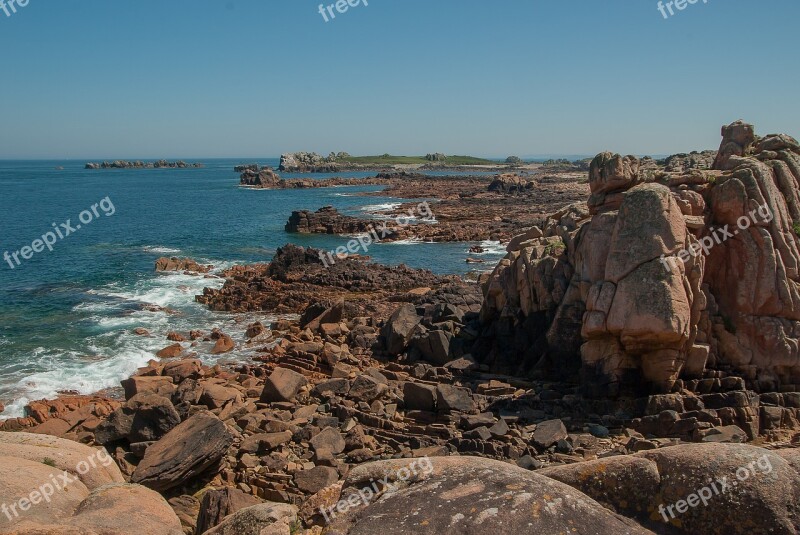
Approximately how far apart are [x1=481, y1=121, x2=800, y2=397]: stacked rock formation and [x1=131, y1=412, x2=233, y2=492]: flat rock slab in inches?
457

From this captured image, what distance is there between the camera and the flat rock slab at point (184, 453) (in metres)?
14.1

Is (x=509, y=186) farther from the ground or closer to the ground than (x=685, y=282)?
farther from the ground

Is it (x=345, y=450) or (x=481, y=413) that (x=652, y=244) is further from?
(x=345, y=450)

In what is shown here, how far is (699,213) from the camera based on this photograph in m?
20.3

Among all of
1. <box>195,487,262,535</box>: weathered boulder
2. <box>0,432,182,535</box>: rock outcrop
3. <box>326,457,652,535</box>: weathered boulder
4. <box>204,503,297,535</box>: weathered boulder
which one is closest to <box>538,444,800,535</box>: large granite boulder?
<box>326,457,652,535</box>: weathered boulder

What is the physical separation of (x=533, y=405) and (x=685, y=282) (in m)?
6.14

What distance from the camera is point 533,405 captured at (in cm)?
1942

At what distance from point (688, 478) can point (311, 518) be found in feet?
16.6

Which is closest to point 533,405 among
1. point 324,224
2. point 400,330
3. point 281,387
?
point 400,330

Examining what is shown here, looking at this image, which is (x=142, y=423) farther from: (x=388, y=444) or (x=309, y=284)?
(x=309, y=284)

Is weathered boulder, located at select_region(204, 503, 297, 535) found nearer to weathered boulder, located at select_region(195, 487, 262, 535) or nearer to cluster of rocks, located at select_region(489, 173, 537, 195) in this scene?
weathered boulder, located at select_region(195, 487, 262, 535)

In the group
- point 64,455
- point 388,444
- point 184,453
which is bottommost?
point 388,444

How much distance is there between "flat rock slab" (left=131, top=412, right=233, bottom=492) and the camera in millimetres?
14102

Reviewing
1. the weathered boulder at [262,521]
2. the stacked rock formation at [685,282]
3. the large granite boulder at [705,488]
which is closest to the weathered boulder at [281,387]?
the stacked rock formation at [685,282]
